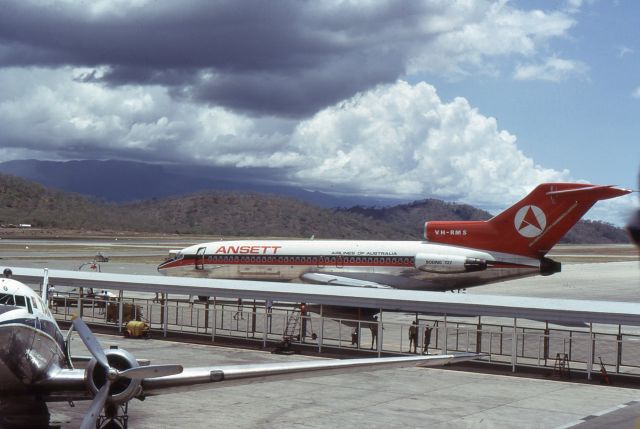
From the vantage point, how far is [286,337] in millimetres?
36312

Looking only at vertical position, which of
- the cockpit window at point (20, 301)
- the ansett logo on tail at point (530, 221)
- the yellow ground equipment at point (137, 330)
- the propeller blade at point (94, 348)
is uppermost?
the ansett logo on tail at point (530, 221)

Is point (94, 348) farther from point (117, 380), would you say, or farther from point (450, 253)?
point (450, 253)

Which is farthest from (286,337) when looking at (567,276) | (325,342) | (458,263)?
(567,276)

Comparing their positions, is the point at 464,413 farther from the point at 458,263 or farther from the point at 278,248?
the point at 278,248

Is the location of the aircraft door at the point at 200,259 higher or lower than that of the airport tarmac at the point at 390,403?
higher

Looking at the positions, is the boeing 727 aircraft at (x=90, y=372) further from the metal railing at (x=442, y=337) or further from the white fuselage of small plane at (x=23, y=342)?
the metal railing at (x=442, y=337)

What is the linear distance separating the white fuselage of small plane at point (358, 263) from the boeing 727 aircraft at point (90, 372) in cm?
3079

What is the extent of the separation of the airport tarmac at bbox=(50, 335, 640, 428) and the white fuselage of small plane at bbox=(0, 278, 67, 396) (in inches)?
195

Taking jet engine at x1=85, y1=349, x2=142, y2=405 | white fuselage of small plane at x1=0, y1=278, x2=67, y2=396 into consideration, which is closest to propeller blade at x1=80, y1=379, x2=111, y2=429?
jet engine at x1=85, y1=349, x2=142, y2=405

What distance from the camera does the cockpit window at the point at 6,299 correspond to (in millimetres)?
15914

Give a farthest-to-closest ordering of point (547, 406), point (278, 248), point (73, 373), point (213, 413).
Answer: point (278, 248), point (547, 406), point (213, 413), point (73, 373)

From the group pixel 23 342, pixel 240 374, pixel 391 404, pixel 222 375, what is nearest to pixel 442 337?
pixel 391 404

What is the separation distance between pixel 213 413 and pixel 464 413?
753 cm

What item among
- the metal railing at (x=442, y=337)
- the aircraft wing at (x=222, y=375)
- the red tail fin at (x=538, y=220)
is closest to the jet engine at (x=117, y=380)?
the aircraft wing at (x=222, y=375)
